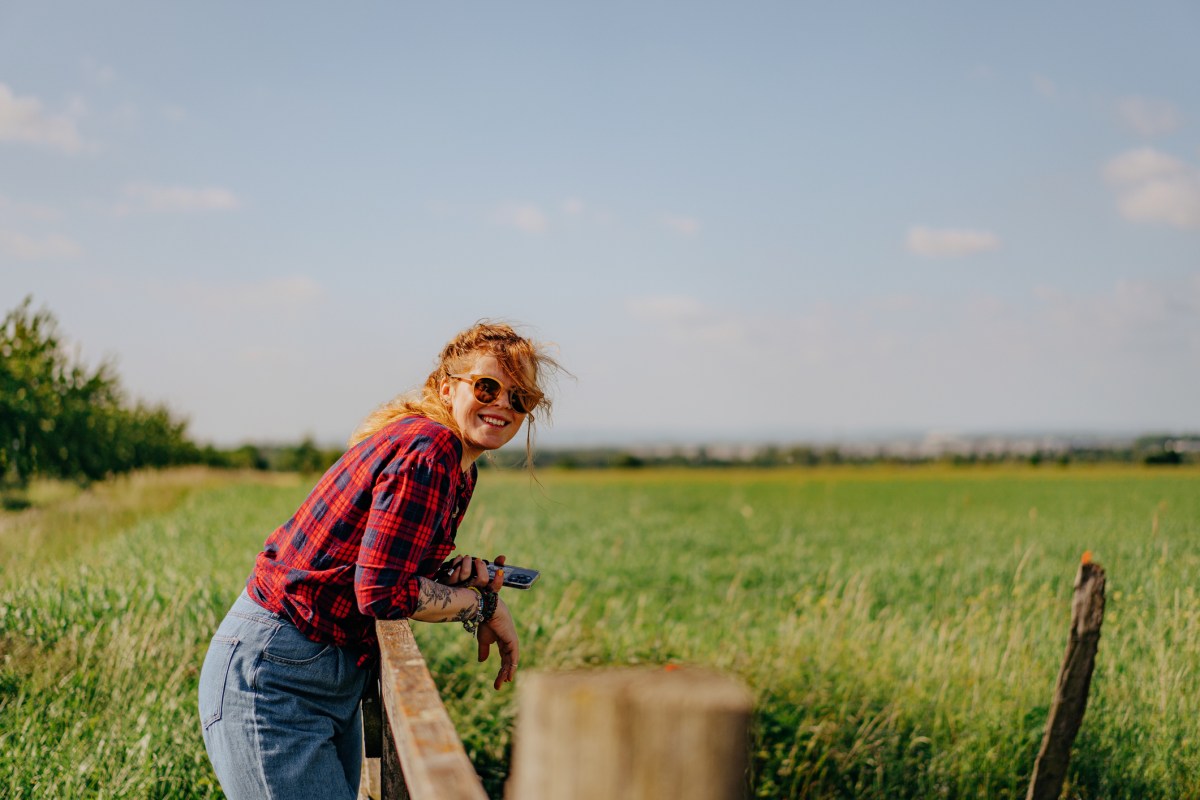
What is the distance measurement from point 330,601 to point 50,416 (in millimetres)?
22452

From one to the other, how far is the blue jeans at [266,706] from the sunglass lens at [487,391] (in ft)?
2.48

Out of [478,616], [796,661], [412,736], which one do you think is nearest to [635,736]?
[412,736]

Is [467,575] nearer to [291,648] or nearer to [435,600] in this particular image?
[435,600]

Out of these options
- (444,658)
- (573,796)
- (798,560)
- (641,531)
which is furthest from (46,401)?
(573,796)

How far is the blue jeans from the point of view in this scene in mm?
2273

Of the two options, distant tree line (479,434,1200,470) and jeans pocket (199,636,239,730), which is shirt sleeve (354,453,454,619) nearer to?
jeans pocket (199,636,239,730)

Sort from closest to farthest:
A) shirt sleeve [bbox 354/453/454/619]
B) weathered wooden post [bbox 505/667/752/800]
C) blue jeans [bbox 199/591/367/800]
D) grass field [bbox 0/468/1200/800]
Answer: weathered wooden post [bbox 505/667/752/800]
shirt sleeve [bbox 354/453/454/619]
blue jeans [bbox 199/591/367/800]
grass field [bbox 0/468/1200/800]

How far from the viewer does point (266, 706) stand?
2.29 meters

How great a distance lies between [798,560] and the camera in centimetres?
1565

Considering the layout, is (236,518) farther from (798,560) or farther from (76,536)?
(798,560)

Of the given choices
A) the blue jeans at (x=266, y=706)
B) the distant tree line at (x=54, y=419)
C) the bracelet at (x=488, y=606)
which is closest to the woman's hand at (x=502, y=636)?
the bracelet at (x=488, y=606)

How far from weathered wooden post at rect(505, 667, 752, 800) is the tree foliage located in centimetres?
1904

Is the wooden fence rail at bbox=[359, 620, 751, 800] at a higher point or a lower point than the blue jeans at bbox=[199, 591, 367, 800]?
higher

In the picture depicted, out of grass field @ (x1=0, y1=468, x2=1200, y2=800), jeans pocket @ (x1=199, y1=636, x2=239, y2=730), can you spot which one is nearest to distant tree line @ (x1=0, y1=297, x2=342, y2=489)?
grass field @ (x1=0, y1=468, x2=1200, y2=800)
